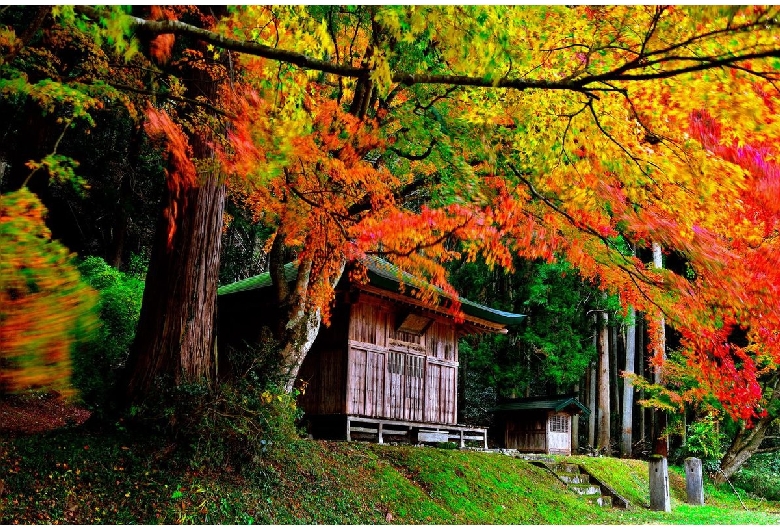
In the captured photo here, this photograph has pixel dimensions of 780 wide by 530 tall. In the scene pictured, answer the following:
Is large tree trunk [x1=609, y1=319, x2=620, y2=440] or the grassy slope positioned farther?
large tree trunk [x1=609, y1=319, x2=620, y2=440]

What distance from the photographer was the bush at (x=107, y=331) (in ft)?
41.2

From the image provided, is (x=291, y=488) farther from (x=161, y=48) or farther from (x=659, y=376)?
(x=659, y=376)

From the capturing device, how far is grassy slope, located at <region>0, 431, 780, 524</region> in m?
7.64

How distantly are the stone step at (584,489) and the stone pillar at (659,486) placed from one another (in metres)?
1.39

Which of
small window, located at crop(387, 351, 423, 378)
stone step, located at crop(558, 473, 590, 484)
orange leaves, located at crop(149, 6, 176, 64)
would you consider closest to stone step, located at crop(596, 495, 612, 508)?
stone step, located at crop(558, 473, 590, 484)

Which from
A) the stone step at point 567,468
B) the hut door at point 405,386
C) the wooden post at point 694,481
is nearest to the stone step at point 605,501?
the stone step at point 567,468

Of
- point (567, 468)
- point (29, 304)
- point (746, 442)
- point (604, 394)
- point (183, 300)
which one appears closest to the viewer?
point (29, 304)

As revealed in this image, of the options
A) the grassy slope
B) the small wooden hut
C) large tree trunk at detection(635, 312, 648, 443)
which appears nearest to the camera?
the grassy slope

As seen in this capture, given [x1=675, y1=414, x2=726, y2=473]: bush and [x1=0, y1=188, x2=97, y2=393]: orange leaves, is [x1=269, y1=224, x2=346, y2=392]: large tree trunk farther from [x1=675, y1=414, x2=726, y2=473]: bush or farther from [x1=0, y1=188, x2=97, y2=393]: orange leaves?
[x1=675, y1=414, x2=726, y2=473]: bush

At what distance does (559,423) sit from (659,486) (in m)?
7.21

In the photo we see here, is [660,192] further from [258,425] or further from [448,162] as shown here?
[258,425]

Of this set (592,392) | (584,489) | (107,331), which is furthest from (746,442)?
(107,331)

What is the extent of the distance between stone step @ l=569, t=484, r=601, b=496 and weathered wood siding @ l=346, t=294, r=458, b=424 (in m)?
3.58

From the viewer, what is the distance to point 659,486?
15438 millimetres
